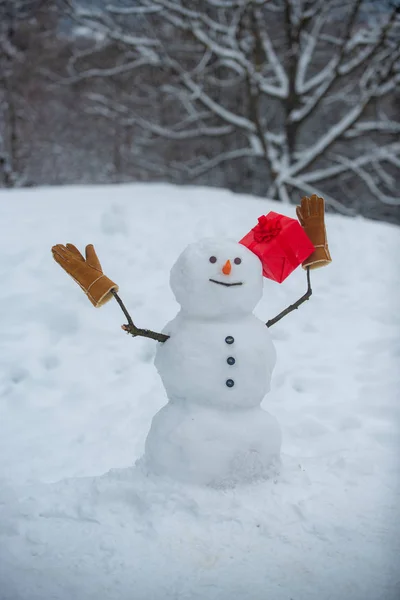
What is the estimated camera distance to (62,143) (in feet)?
51.6

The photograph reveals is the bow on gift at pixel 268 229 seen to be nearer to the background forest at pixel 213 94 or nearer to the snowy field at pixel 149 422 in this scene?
the snowy field at pixel 149 422

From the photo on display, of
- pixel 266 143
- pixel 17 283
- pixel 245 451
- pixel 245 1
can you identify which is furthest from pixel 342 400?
pixel 245 1

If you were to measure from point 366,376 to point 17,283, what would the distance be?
3.04 meters

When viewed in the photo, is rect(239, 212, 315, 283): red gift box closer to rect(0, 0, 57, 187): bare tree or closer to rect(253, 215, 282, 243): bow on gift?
rect(253, 215, 282, 243): bow on gift

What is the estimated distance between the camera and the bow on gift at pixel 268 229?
99.1 inches

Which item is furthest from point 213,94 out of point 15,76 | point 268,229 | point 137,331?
point 137,331

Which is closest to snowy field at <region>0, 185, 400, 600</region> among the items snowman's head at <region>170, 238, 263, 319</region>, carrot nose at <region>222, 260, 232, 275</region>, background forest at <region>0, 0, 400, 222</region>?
snowman's head at <region>170, 238, 263, 319</region>

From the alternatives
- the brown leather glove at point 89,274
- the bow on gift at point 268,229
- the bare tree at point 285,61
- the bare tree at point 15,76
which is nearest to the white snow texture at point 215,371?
the bow on gift at point 268,229

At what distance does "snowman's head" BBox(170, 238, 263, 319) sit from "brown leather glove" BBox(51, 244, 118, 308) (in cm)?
32

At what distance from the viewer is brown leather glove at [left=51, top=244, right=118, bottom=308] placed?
2.46m

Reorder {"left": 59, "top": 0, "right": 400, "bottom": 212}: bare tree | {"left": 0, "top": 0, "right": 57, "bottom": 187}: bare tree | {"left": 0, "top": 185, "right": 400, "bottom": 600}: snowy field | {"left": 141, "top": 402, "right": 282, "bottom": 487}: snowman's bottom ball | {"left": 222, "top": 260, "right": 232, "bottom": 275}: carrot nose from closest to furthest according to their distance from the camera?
{"left": 0, "top": 185, "right": 400, "bottom": 600}: snowy field → {"left": 222, "top": 260, "right": 232, "bottom": 275}: carrot nose → {"left": 141, "top": 402, "right": 282, "bottom": 487}: snowman's bottom ball → {"left": 59, "top": 0, "right": 400, "bottom": 212}: bare tree → {"left": 0, "top": 0, "right": 57, "bottom": 187}: bare tree

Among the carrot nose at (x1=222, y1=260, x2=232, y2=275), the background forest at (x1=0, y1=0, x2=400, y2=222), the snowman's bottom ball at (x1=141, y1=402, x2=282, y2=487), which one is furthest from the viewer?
the background forest at (x1=0, y1=0, x2=400, y2=222)

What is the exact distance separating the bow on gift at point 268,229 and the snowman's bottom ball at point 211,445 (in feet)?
2.62

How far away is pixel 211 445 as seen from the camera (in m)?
2.46
